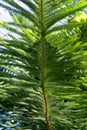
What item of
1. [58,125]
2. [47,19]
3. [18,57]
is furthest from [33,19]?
[58,125]

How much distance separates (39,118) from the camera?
1.48 metres

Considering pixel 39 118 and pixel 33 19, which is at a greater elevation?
pixel 33 19

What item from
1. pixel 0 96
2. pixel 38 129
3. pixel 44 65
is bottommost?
pixel 38 129

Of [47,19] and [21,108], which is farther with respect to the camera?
[21,108]

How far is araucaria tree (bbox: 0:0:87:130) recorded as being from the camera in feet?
4.50

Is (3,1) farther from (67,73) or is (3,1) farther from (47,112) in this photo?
(47,112)

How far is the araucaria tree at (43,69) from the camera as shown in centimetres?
137

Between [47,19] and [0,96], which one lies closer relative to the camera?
[47,19]

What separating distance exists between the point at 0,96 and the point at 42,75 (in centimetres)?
21

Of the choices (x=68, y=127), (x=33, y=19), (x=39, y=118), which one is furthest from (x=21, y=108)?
(x=33, y=19)

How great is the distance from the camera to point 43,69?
144 cm

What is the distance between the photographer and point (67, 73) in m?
1.41

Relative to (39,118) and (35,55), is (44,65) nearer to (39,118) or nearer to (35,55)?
(35,55)

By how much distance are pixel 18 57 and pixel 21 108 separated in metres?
0.23
